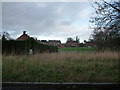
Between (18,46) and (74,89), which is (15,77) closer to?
(74,89)

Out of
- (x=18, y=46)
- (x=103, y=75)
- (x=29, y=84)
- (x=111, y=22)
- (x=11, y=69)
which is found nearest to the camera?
(x=29, y=84)

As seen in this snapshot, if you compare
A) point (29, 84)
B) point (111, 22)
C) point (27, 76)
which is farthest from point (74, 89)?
point (111, 22)

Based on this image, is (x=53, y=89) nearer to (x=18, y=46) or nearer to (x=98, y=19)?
(x=98, y=19)

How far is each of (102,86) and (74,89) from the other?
1036mm

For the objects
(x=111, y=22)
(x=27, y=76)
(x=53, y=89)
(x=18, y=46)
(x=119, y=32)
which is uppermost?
(x=111, y=22)

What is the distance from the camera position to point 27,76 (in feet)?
12.9

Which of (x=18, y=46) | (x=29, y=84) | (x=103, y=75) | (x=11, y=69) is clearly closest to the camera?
(x=29, y=84)

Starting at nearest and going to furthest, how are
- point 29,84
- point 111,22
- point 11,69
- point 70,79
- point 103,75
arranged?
point 29,84
point 70,79
point 103,75
point 11,69
point 111,22

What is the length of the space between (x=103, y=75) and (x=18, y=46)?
10095 mm

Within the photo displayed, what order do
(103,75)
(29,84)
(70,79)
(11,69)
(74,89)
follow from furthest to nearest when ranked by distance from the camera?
(11,69) < (103,75) < (70,79) < (29,84) < (74,89)

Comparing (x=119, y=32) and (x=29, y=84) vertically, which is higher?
(x=119, y=32)

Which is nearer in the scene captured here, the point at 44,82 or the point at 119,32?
the point at 44,82

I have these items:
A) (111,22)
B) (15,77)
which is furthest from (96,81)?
(111,22)

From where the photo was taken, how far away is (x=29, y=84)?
11.3 feet
